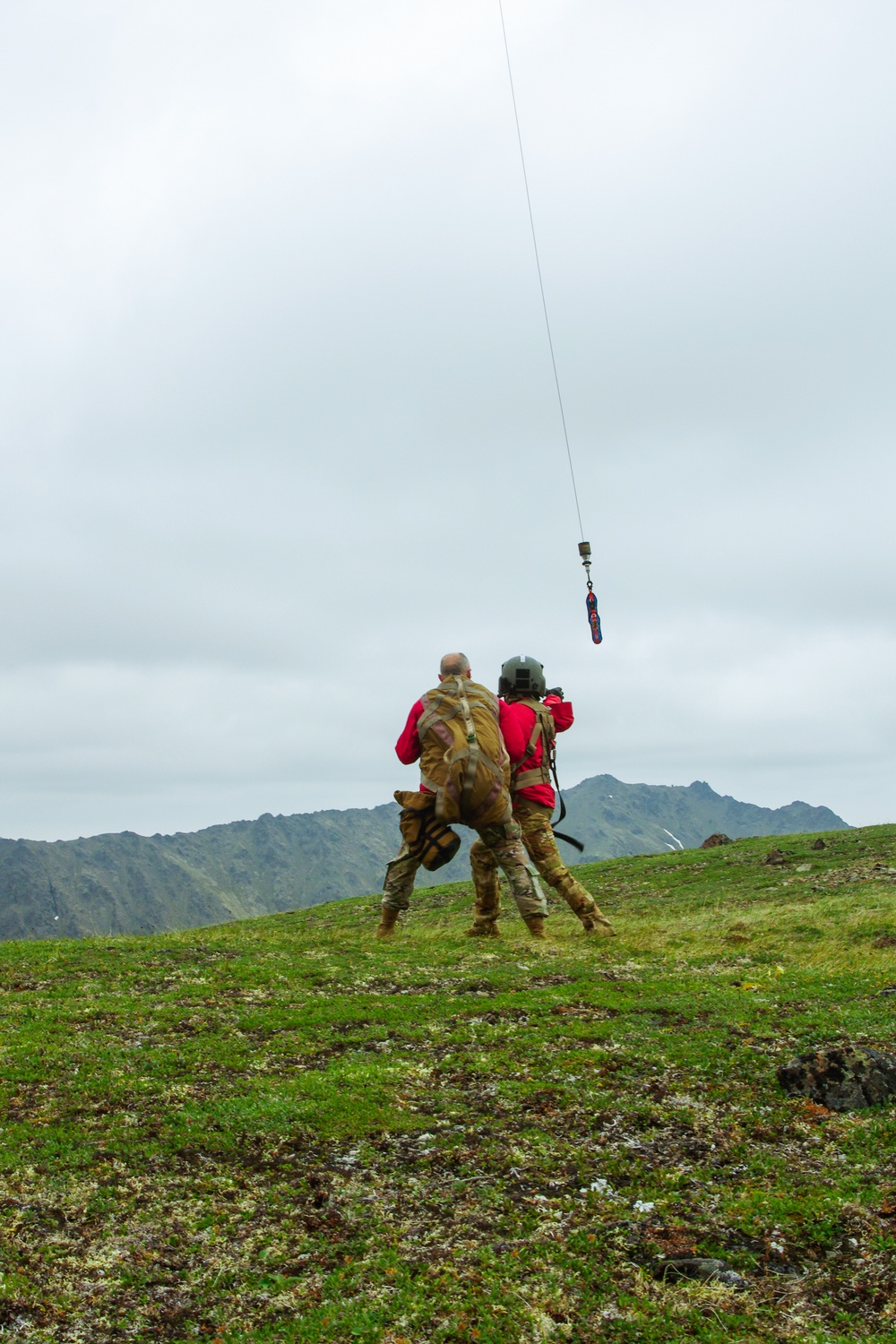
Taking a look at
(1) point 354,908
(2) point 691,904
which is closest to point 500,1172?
(2) point 691,904

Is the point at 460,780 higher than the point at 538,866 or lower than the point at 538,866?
higher

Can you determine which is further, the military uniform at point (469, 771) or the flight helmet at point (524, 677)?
the flight helmet at point (524, 677)

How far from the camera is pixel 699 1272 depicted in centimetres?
548

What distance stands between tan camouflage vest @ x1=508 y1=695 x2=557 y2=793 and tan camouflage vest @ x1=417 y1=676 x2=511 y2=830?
1147mm

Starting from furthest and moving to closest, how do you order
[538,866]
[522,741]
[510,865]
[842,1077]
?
[538,866], [522,741], [510,865], [842,1077]

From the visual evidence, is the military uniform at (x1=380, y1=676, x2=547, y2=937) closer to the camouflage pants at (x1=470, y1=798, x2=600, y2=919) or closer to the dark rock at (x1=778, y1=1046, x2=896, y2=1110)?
the camouflage pants at (x1=470, y1=798, x2=600, y2=919)

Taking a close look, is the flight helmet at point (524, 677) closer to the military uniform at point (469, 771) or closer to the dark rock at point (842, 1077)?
the military uniform at point (469, 771)

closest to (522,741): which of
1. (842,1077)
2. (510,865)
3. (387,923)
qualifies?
(510,865)

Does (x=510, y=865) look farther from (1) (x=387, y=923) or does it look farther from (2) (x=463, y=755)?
(1) (x=387, y=923)

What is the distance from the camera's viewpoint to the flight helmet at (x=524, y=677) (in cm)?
1806

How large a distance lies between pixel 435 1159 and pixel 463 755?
8689 mm

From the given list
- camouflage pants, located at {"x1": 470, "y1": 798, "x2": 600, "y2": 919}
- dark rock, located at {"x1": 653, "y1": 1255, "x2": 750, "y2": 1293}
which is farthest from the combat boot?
dark rock, located at {"x1": 653, "y1": 1255, "x2": 750, "y2": 1293}

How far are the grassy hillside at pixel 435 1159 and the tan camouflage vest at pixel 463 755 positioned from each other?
331 centimetres

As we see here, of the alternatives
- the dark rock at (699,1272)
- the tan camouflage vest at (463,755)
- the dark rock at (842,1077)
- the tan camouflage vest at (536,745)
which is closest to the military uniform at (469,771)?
the tan camouflage vest at (463,755)
